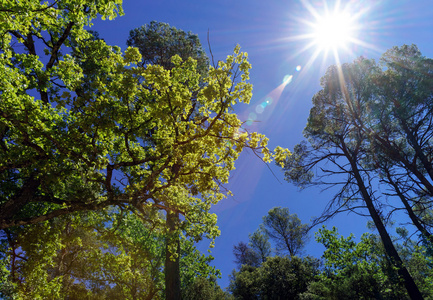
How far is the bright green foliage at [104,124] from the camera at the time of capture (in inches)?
224

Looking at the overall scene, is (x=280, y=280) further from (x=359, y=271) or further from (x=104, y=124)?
(x=104, y=124)

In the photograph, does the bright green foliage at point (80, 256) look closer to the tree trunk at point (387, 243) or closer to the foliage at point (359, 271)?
the foliage at point (359, 271)

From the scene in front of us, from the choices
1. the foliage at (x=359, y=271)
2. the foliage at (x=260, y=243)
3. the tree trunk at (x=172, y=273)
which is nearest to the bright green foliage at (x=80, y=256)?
the tree trunk at (x=172, y=273)

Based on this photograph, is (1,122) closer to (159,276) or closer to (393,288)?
(159,276)

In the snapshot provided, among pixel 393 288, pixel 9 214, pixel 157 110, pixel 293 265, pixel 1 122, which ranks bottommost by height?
pixel 393 288

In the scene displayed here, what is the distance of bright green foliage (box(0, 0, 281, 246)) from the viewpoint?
18.6 feet

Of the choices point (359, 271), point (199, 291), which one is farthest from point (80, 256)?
point (359, 271)

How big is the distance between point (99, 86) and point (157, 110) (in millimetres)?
1666

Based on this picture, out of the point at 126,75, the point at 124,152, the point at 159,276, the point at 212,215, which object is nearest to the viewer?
the point at 126,75

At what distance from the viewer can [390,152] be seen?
13695mm

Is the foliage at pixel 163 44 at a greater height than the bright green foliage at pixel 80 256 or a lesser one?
greater

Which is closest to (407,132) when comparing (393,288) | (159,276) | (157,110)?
(393,288)

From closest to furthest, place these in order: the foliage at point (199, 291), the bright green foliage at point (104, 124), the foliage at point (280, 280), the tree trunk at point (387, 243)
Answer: the bright green foliage at point (104, 124) → the tree trunk at point (387, 243) → the foliage at point (199, 291) → the foliage at point (280, 280)

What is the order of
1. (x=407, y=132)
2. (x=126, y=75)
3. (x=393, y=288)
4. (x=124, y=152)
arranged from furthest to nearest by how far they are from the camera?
1. (x=407, y=132)
2. (x=393, y=288)
3. (x=124, y=152)
4. (x=126, y=75)
